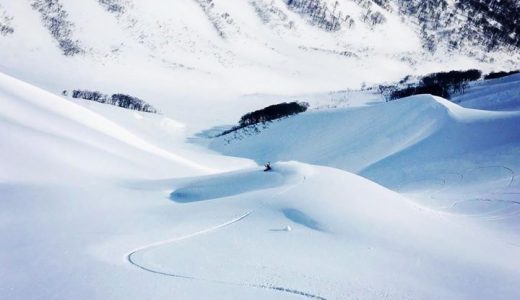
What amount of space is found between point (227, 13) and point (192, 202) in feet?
421

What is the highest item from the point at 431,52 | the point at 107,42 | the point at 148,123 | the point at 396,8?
the point at 396,8

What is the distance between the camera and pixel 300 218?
1132cm

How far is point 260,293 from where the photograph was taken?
297 inches

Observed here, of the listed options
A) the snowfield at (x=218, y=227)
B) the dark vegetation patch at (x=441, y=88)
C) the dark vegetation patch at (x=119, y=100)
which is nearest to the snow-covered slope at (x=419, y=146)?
the snowfield at (x=218, y=227)

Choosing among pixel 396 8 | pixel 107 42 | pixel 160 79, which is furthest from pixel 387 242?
pixel 396 8

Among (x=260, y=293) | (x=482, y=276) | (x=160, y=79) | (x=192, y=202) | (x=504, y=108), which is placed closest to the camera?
(x=260, y=293)

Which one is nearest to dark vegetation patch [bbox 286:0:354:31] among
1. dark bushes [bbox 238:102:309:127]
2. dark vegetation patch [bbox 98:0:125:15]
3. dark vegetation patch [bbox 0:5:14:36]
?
dark vegetation patch [bbox 98:0:125:15]

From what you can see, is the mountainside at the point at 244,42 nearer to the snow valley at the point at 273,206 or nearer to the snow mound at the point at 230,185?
the snow valley at the point at 273,206

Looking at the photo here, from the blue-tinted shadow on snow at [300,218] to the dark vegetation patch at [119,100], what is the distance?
7456 cm

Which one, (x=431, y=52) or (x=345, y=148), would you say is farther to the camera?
(x=431, y=52)

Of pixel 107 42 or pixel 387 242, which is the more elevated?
pixel 107 42

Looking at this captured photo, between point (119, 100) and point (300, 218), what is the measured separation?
78.3 metres

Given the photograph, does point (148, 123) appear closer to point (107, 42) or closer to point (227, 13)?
point (107, 42)

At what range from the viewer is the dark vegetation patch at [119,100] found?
269 ft
